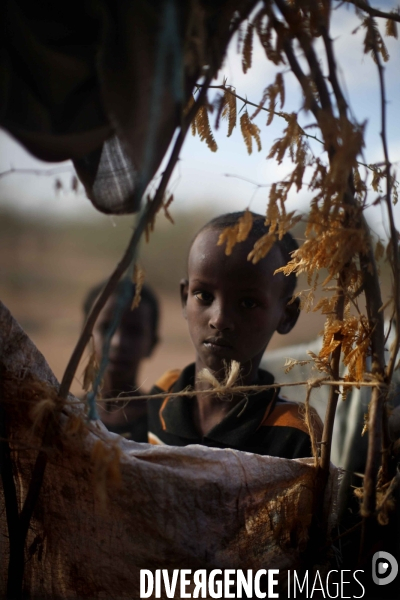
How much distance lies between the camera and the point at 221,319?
1.68 m

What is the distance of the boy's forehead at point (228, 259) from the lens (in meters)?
1.71

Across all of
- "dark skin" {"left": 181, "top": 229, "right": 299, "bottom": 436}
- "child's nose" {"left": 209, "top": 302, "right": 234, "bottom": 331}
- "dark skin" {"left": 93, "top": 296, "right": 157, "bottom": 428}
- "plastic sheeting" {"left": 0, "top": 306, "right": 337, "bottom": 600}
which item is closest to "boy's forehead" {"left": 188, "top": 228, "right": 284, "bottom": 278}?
"dark skin" {"left": 181, "top": 229, "right": 299, "bottom": 436}

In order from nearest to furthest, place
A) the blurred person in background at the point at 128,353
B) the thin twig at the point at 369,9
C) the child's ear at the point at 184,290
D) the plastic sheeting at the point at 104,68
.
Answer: the plastic sheeting at the point at 104,68 → the thin twig at the point at 369,9 → the child's ear at the point at 184,290 → the blurred person in background at the point at 128,353

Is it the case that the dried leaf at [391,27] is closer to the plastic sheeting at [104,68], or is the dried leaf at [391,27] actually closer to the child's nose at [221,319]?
the plastic sheeting at [104,68]

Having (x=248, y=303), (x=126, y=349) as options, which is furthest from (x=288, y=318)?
(x=126, y=349)

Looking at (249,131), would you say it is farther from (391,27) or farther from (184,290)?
(184,290)

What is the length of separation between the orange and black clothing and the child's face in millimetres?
168

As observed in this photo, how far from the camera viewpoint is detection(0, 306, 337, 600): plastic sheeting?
105cm

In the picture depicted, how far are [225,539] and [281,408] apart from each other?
2.47 ft

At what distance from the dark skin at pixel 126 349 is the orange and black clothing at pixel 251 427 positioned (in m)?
0.68

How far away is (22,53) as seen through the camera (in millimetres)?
905

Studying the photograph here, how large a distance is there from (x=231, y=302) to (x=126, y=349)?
1.30 meters

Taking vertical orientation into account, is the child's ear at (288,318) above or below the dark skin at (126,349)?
below

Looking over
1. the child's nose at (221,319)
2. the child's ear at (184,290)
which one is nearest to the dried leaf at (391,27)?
the child's nose at (221,319)
